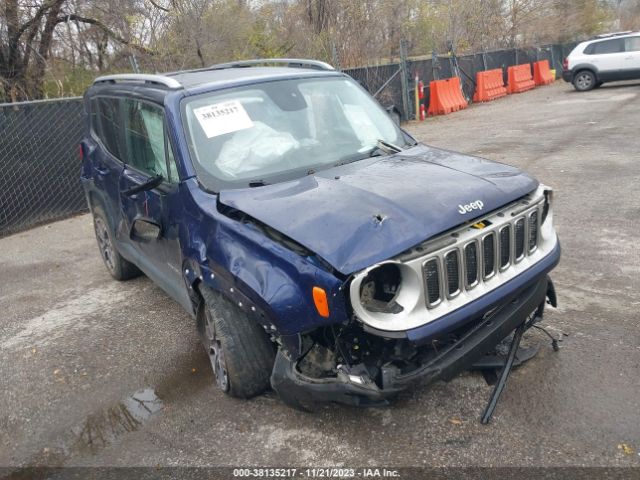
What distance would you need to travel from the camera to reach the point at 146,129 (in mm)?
4215

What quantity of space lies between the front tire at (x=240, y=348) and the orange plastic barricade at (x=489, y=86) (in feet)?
60.6

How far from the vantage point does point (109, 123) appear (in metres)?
5.07

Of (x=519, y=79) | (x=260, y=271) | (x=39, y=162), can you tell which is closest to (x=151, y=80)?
(x=260, y=271)

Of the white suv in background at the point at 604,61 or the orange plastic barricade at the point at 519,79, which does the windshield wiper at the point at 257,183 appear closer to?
the white suv in background at the point at 604,61

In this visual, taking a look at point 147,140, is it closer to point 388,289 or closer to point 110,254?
point 110,254

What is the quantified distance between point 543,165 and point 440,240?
7.06 m

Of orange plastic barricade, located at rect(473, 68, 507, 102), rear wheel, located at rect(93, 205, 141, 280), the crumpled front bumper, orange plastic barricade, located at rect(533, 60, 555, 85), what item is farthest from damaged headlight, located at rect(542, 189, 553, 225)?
orange plastic barricade, located at rect(533, 60, 555, 85)

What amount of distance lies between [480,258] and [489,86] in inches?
749

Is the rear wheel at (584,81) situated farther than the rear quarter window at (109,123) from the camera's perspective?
Yes

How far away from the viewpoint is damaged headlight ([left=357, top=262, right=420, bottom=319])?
2.65m

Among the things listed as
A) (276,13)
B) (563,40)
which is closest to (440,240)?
(276,13)

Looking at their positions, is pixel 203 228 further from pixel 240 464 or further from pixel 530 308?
pixel 530 308

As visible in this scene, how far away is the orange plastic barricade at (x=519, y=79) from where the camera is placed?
21828mm

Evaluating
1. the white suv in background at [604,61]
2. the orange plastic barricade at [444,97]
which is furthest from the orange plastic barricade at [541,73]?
the orange plastic barricade at [444,97]
